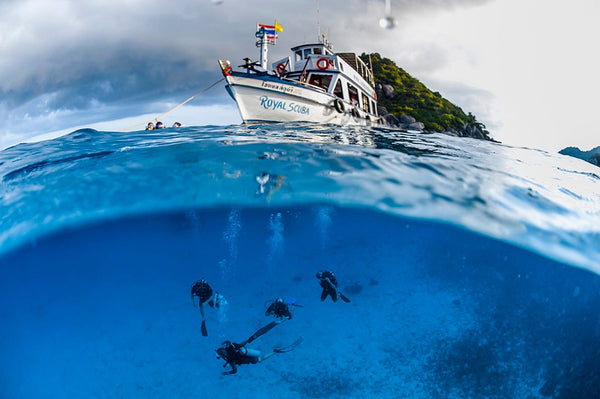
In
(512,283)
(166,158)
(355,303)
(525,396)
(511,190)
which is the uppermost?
(166,158)

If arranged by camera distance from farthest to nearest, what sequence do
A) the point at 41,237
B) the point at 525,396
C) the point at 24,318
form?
the point at 24,318, the point at 525,396, the point at 41,237

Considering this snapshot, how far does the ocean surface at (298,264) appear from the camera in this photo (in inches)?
327

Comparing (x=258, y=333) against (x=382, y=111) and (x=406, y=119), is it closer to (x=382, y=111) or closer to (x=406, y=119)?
(x=382, y=111)

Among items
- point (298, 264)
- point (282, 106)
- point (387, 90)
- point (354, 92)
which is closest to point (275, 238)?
point (298, 264)

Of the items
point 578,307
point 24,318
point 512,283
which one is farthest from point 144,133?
point 578,307

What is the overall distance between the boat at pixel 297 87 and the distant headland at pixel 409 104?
1136 inches

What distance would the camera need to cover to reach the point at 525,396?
10.0 m

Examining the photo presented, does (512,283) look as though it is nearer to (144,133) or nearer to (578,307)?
(578,307)

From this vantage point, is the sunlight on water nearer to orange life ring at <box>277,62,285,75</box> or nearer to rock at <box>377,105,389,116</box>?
orange life ring at <box>277,62,285,75</box>

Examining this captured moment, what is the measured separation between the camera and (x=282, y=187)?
8602 millimetres

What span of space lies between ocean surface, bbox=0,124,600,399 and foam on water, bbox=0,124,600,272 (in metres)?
0.05

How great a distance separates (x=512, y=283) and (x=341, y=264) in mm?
6798

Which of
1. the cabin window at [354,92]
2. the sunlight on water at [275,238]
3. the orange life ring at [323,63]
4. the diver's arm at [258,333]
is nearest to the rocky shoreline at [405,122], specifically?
the cabin window at [354,92]

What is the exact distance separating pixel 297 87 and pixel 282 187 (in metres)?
11.8
